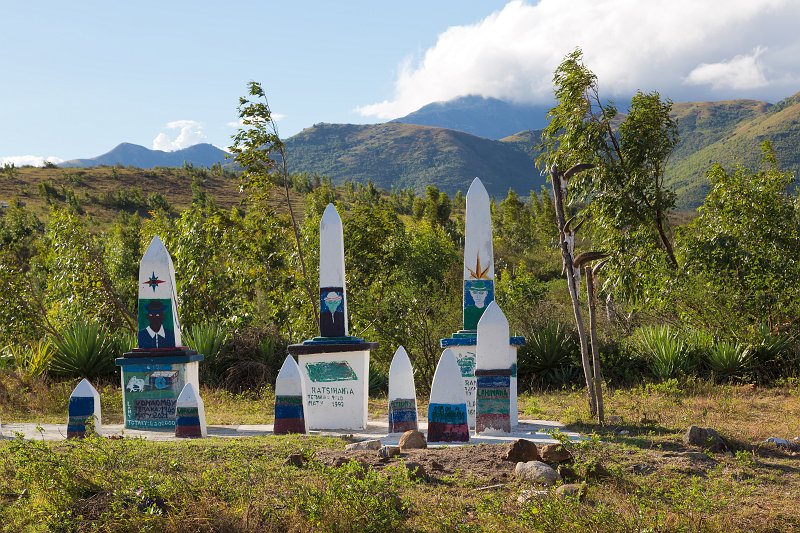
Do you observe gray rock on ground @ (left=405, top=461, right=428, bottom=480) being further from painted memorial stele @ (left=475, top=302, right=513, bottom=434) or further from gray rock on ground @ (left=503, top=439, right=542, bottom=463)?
painted memorial stele @ (left=475, top=302, right=513, bottom=434)

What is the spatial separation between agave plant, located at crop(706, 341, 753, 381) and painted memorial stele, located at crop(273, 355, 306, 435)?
22.1 feet

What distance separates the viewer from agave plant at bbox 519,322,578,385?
13.3 meters

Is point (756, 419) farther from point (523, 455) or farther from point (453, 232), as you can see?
point (453, 232)

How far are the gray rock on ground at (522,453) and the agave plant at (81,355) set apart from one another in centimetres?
845

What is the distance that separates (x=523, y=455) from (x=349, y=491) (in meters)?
1.68

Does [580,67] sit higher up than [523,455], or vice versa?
[580,67]

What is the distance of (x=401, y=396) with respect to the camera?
852 cm

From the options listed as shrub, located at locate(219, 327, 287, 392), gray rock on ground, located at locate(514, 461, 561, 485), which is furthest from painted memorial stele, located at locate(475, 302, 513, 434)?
shrub, located at locate(219, 327, 287, 392)

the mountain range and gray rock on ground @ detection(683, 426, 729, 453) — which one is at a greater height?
the mountain range

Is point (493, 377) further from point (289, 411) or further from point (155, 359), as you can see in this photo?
point (155, 359)

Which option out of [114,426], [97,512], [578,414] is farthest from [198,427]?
[578,414]

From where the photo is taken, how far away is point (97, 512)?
5371 millimetres

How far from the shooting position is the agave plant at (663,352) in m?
12.5

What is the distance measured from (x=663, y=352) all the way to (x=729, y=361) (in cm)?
92
